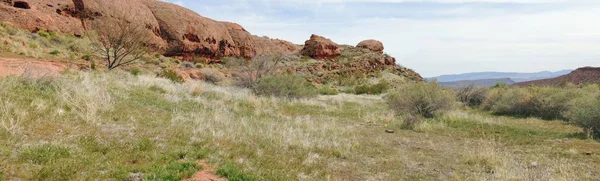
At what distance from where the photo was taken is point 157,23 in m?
40.9

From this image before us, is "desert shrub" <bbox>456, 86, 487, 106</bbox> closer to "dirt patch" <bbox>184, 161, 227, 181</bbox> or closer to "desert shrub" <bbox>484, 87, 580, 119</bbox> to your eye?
"desert shrub" <bbox>484, 87, 580, 119</bbox>

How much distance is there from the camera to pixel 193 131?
783cm

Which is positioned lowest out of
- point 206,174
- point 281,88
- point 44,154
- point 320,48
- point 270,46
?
point 281,88

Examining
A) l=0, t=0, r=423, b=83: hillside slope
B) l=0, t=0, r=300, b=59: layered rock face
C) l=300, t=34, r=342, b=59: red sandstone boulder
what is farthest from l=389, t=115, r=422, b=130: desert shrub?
l=300, t=34, r=342, b=59: red sandstone boulder

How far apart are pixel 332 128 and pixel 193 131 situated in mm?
5361

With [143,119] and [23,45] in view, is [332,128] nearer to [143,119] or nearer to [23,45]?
[143,119]

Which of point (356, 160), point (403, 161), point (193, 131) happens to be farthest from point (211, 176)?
point (403, 161)

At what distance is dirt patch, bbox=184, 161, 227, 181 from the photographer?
5.25 m

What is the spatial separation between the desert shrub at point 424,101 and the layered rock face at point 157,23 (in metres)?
16.8

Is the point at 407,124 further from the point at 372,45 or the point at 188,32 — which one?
the point at 372,45

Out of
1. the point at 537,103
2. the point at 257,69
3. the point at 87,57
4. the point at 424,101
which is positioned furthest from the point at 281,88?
the point at 537,103

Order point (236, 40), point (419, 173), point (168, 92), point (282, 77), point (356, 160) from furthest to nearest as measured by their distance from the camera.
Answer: point (236, 40), point (282, 77), point (168, 92), point (356, 160), point (419, 173)

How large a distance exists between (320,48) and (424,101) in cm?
3956

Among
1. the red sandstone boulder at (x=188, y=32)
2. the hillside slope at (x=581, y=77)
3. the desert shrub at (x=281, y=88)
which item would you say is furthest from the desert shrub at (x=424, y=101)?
the hillside slope at (x=581, y=77)
